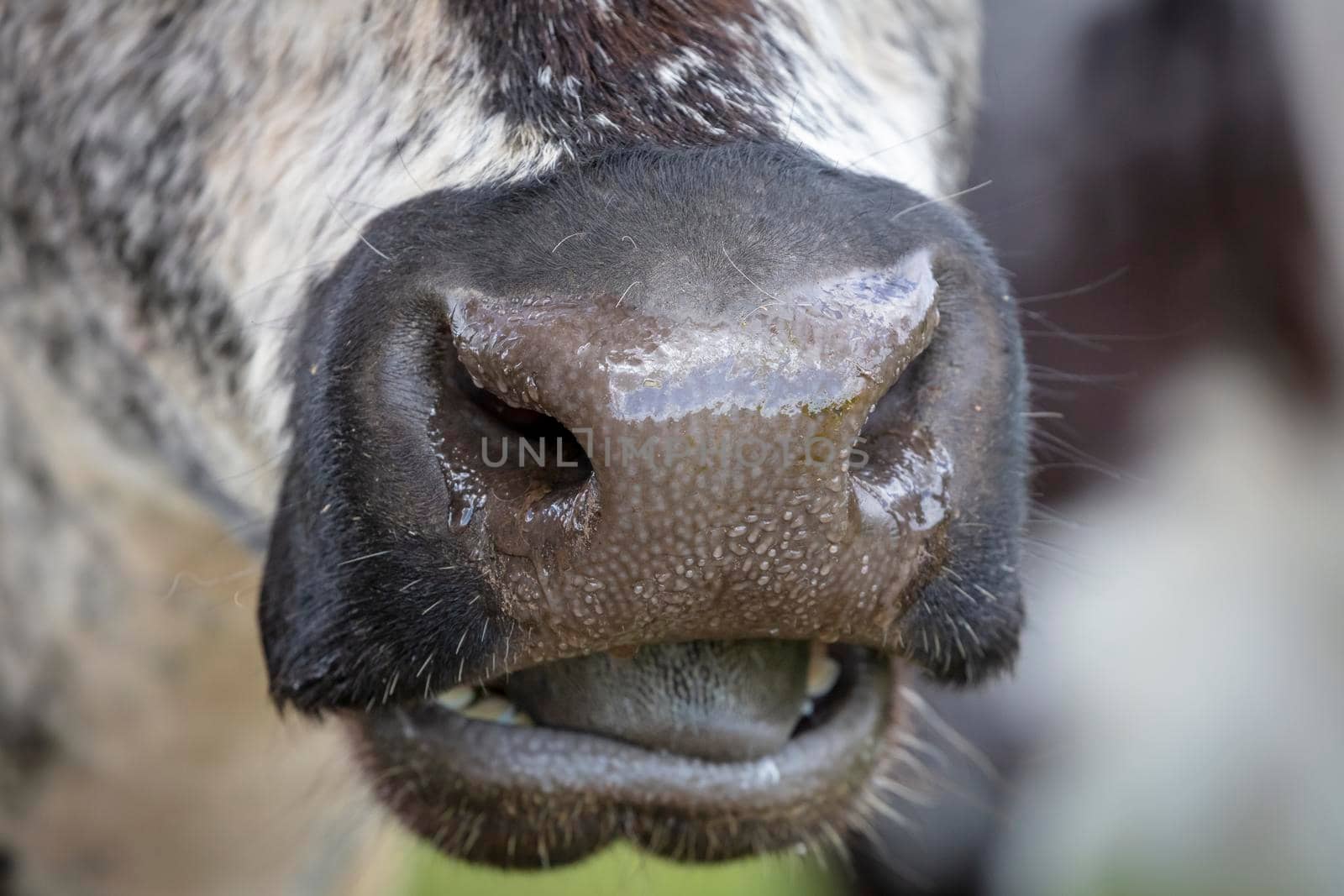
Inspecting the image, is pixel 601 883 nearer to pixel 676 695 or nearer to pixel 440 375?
pixel 676 695

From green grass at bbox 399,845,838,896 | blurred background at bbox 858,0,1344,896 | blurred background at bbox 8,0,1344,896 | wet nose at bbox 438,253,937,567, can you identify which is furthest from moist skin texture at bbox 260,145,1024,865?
green grass at bbox 399,845,838,896

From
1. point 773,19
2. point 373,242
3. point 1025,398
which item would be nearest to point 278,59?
point 373,242

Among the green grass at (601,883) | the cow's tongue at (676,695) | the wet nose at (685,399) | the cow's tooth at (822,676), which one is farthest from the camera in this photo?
the green grass at (601,883)

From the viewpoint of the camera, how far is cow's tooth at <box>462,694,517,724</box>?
1.08 m

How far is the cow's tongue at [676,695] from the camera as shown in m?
1.03

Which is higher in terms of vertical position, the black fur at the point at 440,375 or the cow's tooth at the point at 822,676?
the black fur at the point at 440,375

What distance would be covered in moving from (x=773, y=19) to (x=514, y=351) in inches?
17.4

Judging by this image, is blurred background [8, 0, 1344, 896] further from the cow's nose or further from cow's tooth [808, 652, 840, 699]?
the cow's nose

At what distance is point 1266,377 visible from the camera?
3523mm

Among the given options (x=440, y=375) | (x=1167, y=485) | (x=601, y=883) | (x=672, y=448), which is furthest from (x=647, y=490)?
(x=1167, y=485)

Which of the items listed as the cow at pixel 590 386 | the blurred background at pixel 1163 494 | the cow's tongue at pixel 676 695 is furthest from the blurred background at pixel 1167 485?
the cow's tongue at pixel 676 695

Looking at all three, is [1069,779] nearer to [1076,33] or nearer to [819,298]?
[1076,33]

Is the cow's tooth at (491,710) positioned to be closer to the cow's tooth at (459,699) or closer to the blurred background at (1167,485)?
the cow's tooth at (459,699)

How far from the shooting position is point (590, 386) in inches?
32.8
